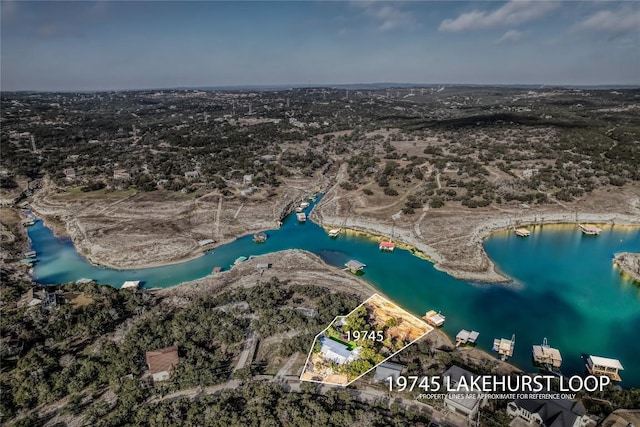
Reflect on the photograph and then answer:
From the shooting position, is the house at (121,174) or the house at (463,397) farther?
the house at (121,174)

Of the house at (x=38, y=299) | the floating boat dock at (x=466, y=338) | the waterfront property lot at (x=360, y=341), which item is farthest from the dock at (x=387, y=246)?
the house at (x=38, y=299)

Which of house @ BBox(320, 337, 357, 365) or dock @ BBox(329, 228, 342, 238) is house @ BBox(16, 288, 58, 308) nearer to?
house @ BBox(320, 337, 357, 365)

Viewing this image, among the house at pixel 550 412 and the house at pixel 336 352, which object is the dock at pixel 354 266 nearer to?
the house at pixel 336 352

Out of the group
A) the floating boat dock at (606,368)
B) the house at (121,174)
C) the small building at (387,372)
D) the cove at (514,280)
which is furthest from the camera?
the house at (121,174)

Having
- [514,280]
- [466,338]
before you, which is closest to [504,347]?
[466,338]

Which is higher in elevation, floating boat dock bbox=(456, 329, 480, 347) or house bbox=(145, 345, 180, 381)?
house bbox=(145, 345, 180, 381)

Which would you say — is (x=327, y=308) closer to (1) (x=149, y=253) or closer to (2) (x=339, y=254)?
(2) (x=339, y=254)

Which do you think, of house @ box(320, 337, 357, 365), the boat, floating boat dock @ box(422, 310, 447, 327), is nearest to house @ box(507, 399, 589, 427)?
house @ box(320, 337, 357, 365)
